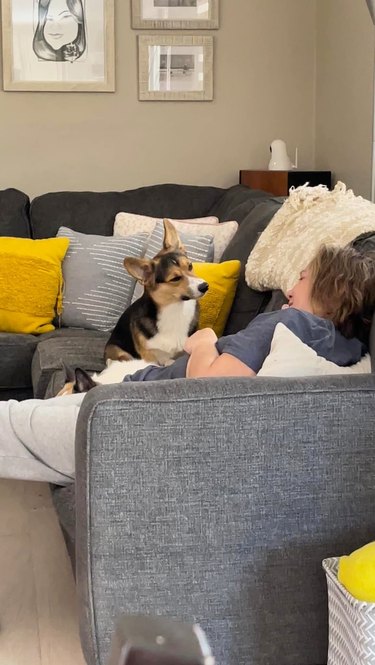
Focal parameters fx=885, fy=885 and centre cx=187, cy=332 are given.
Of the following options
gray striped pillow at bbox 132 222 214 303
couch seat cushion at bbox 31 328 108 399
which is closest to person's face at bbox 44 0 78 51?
gray striped pillow at bbox 132 222 214 303

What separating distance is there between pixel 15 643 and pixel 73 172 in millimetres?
2951

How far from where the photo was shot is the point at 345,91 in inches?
160

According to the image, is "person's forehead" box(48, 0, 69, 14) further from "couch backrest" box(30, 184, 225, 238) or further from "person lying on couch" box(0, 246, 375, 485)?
"person lying on couch" box(0, 246, 375, 485)

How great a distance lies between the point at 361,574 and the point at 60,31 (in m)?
3.70

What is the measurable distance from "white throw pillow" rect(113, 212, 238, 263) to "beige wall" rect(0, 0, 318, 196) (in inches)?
23.7

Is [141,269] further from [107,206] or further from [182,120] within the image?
[182,120]

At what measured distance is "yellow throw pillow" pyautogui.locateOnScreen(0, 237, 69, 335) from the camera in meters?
3.62

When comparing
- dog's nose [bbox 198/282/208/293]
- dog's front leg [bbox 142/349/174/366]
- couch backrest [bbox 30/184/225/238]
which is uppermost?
couch backrest [bbox 30/184/225/238]

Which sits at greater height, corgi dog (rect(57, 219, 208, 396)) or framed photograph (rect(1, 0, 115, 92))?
framed photograph (rect(1, 0, 115, 92))

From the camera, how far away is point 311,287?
6.31 feet

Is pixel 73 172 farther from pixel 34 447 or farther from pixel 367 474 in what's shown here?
pixel 367 474

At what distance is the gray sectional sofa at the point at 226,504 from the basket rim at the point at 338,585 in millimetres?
94

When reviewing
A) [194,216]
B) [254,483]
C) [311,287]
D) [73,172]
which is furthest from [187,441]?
[73,172]

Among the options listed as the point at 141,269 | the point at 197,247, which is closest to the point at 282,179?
the point at 197,247
